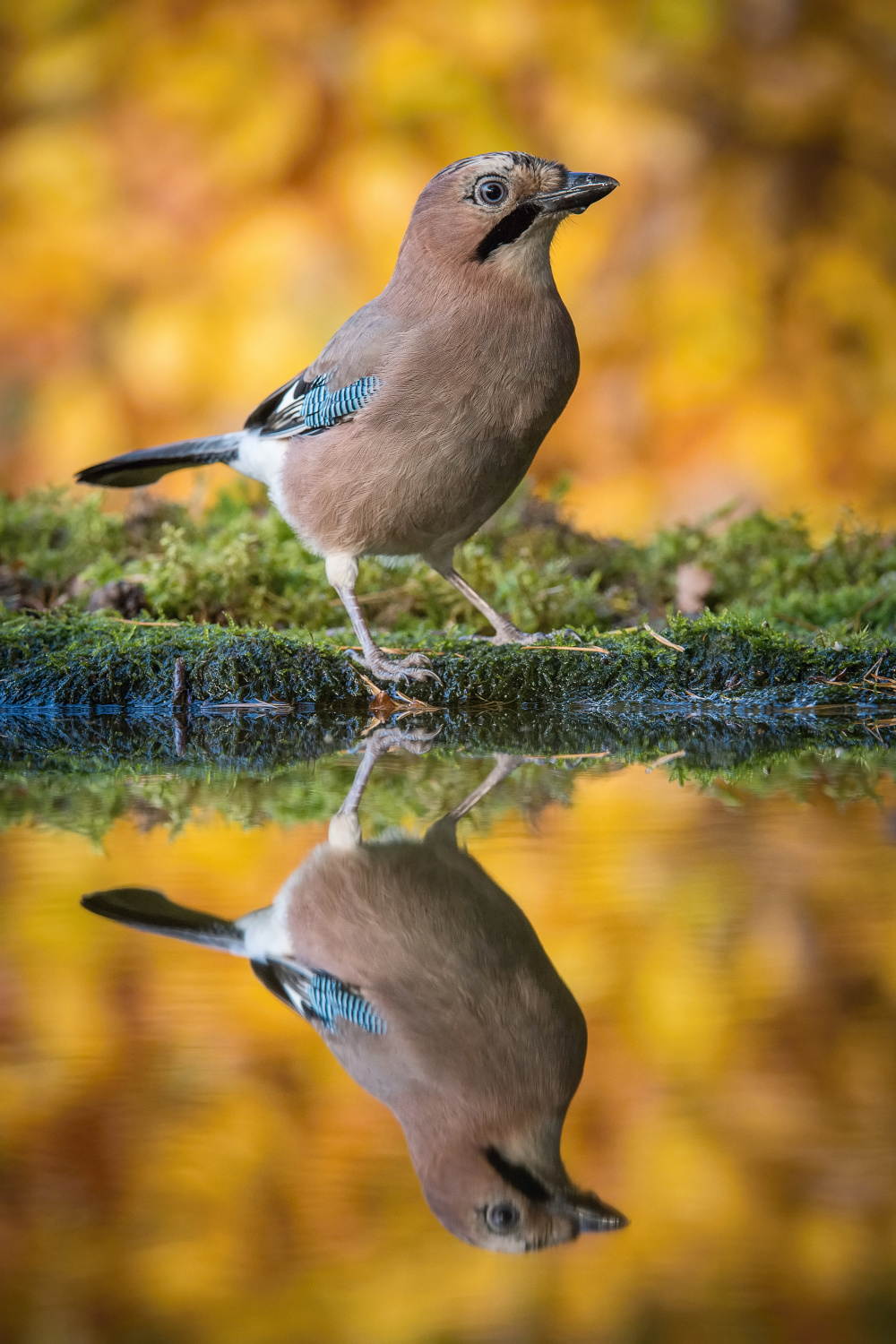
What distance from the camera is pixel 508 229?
11.0 ft

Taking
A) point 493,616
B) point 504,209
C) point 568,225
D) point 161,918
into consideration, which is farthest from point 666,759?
point 568,225

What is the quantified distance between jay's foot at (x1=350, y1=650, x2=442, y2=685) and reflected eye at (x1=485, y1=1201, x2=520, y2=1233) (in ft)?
7.28

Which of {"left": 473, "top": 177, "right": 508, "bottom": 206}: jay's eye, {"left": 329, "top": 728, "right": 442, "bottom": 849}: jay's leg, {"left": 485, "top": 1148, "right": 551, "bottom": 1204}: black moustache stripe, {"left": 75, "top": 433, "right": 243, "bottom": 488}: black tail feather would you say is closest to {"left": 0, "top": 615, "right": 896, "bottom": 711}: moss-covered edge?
{"left": 329, "top": 728, "right": 442, "bottom": 849}: jay's leg

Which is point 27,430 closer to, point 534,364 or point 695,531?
point 695,531

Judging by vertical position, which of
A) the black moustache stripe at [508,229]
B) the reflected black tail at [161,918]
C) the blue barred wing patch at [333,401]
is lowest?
the reflected black tail at [161,918]

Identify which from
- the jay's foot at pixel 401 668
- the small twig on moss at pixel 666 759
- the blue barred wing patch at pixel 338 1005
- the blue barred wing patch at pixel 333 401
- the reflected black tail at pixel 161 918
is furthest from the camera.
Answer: the blue barred wing patch at pixel 333 401

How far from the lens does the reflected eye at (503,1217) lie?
99 cm

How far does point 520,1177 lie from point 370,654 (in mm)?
2284

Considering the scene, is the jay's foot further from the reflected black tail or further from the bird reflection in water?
the reflected black tail

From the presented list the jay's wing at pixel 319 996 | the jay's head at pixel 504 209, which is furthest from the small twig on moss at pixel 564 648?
the jay's wing at pixel 319 996

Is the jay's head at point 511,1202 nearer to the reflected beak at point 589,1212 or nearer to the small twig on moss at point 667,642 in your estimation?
the reflected beak at point 589,1212

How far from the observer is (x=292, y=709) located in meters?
3.25

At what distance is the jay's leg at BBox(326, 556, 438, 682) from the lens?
323 cm

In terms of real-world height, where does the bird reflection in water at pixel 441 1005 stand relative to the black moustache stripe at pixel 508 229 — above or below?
below
